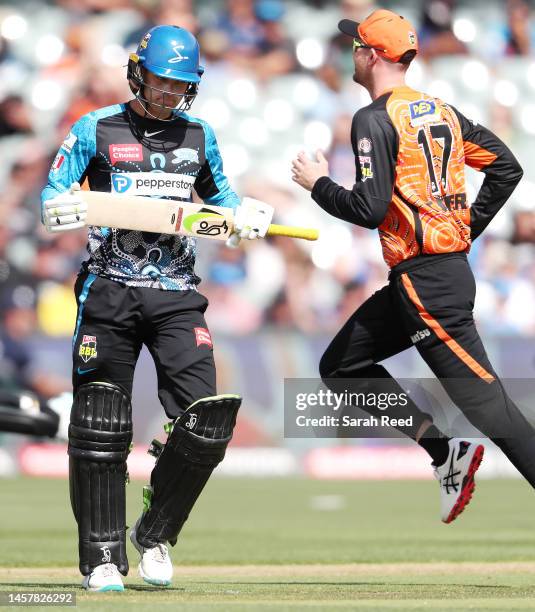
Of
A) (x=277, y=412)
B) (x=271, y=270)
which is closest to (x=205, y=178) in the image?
(x=277, y=412)

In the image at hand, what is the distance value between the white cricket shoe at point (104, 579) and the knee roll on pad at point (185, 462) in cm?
36

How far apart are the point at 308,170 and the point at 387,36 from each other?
0.63 metres

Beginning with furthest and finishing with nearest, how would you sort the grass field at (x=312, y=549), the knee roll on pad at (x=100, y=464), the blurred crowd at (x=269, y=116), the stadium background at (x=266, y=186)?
the blurred crowd at (x=269, y=116) → the stadium background at (x=266, y=186) → the knee roll on pad at (x=100, y=464) → the grass field at (x=312, y=549)

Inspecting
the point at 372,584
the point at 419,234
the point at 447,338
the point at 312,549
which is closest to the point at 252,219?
the point at 419,234

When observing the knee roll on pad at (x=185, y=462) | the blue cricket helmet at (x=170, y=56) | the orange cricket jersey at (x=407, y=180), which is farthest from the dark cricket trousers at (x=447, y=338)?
the blue cricket helmet at (x=170, y=56)

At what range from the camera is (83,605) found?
14.4ft

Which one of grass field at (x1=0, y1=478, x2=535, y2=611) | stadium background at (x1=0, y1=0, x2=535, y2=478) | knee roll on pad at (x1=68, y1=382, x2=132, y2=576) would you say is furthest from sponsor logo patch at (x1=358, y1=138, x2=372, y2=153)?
stadium background at (x1=0, y1=0, x2=535, y2=478)

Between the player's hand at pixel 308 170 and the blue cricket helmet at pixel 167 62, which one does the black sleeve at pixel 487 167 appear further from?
the blue cricket helmet at pixel 167 62

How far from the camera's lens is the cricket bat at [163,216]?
502 centimetres

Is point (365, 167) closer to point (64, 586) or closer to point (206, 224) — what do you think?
point (206, 224)

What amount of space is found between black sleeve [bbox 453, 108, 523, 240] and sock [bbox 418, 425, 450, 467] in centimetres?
86

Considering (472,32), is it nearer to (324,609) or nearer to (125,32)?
(125,32)

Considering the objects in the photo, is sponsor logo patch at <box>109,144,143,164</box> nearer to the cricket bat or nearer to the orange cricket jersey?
the cricket bat

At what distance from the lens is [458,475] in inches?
216
